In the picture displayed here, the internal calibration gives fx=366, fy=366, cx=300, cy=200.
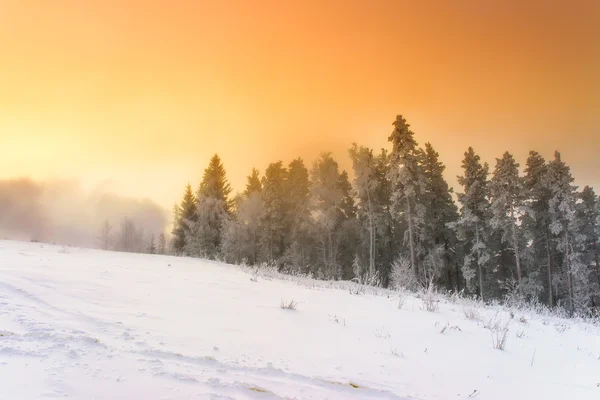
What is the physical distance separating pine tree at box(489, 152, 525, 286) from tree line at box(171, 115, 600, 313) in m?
0.09

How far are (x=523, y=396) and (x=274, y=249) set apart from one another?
126 feet

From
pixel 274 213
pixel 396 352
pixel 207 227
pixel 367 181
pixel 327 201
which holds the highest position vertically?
pixel 367 181

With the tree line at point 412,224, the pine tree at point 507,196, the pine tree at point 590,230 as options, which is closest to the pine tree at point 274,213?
the tree line at point 412,224

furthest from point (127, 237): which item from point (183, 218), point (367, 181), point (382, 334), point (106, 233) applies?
point (382, 334)

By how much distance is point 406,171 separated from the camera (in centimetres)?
3155

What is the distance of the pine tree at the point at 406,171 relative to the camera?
31578 mm

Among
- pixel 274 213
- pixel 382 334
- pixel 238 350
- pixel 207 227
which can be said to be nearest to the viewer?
pixel 238 350

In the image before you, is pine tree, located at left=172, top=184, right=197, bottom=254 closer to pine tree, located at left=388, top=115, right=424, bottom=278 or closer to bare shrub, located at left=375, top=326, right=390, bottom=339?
pine tree, located at left=388, top=115, right=424, bottom=278

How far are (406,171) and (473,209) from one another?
8059 millimetres

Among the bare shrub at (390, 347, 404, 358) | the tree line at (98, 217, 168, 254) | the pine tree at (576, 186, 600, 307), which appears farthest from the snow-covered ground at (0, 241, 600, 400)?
the tree line at (98, 217, 168, 254)

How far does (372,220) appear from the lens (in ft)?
116

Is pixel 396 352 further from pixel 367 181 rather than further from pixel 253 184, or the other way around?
pixel 253 184

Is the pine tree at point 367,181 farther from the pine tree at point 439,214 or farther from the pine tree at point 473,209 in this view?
the pine tree at point 473,209

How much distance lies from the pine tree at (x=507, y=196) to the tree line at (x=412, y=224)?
3.4 inches
